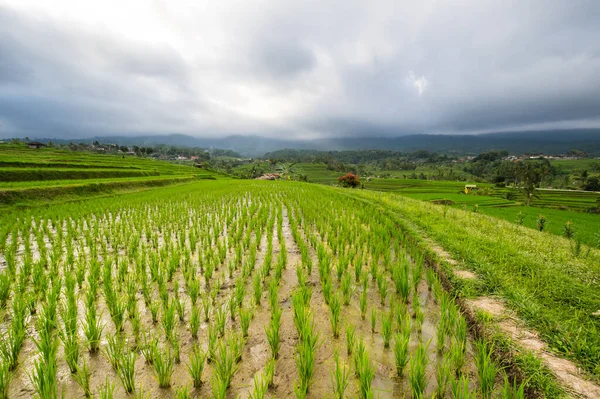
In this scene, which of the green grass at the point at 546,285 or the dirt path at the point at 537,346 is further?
the green grass at the point at 546,285

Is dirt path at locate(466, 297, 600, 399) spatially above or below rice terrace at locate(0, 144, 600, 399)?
above

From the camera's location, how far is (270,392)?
6.37 ft

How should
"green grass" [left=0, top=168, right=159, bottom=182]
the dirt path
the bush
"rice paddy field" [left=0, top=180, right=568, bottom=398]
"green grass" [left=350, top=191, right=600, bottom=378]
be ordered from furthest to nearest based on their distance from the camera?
the bush < "green grass" [left=0, top=168, right=159, bottom=182] < "green grass" [left=350, top=191, right=600, bottom=378] < "rice paddy field" [left=0, top=180, right=568, bottom=398] < the dirt path

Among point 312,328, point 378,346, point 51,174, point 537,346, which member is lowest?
point 378,346

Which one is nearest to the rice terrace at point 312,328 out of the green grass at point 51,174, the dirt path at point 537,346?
the dirt path at point 537,346

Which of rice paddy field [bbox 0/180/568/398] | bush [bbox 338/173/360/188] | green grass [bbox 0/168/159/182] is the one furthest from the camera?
bush [bbox 338/173/360/188]

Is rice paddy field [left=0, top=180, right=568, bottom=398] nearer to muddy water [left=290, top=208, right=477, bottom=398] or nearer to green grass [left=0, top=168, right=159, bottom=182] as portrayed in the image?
muddy water [left=290, top=208, right=477, bottom=398]

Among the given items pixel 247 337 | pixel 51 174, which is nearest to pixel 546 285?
pixel 247 337

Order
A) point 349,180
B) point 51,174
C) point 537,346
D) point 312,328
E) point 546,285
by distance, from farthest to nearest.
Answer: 1. point 349,180
2. point 51,174
3. point 546,285
4. point 312,328
5. point 537,346

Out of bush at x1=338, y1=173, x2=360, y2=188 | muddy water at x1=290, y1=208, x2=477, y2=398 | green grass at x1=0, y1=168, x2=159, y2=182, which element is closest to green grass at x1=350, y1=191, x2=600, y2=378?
muddy water at x1=290, y1=208, x2=477, y2=398

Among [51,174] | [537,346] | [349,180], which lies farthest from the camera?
[349,180]

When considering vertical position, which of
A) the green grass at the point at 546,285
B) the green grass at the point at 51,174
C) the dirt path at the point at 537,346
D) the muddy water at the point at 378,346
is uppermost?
the green grass at the point at 51,174

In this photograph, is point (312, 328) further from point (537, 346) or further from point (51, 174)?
point (51, 174)

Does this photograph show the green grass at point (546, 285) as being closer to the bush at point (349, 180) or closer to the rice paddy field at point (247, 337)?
the rice paddy field at point (247, 337)
